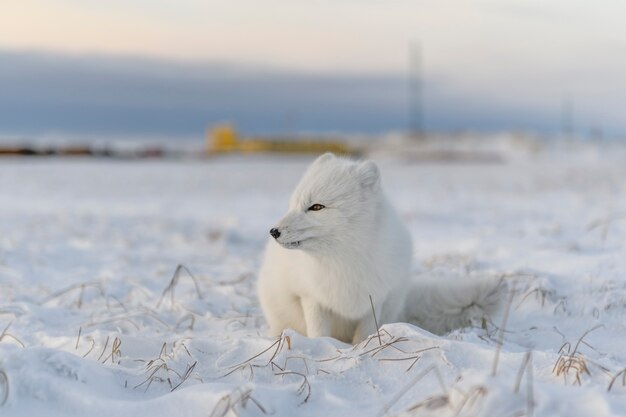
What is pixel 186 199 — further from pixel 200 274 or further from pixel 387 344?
pixel 387 344

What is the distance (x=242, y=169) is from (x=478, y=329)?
59.2 feet

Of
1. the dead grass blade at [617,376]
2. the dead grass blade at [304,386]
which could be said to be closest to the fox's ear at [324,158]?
the dead grass blade at [304,386]

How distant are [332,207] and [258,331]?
1078 millimetres

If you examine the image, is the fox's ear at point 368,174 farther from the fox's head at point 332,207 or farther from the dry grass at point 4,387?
the dry grass at point 4,387

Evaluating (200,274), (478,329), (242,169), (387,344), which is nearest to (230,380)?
(387,344)

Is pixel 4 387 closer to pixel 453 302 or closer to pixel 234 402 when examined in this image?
pixel 234 402

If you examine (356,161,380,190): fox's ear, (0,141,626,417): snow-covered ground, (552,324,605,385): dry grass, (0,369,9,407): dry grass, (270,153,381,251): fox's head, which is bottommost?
(0,141,626,417): snow-covered ground

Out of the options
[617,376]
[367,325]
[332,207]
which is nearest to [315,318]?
[367,325]

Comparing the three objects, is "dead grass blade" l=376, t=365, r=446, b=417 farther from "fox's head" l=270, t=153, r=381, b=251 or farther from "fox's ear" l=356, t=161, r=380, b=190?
"fox's ear" l=356, t=161, r=380, b=190

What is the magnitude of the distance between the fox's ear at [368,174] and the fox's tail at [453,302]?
91 centimetres

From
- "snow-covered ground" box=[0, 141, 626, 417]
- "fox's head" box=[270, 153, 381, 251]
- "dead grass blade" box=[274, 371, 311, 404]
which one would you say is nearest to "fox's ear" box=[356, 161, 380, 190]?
"fox's head" box=[270, 153, 381, 251]

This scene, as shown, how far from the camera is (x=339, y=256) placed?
11.4ft

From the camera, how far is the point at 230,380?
2799mm

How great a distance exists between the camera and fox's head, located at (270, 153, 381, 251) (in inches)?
132
